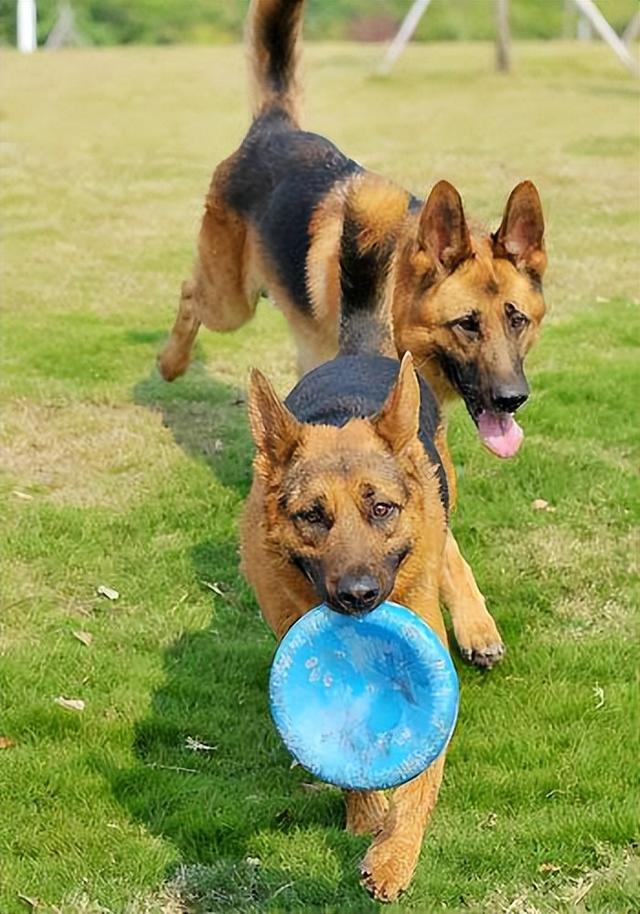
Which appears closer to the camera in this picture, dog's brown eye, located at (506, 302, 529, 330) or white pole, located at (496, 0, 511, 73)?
dog's brown eye, located at (506, 302, 529, 330)

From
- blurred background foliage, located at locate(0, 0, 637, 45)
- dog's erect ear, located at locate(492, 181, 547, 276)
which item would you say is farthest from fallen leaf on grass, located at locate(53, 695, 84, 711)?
blurred background foliage, located at locate(0, 0, 637, 45)

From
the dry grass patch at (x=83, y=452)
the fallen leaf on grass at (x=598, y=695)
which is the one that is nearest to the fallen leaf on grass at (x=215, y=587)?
the dry grass patch at (x=83, y=452)

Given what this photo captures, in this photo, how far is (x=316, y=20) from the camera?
60.3m

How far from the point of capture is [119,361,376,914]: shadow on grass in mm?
4074

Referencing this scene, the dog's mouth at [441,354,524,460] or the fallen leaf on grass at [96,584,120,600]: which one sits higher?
the dog's mouth at [441,354,524,460]

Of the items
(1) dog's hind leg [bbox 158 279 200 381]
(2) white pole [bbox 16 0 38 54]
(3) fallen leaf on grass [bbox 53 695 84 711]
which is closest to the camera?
(3) fallen leaf on grass [bbox 53 695 84 711]

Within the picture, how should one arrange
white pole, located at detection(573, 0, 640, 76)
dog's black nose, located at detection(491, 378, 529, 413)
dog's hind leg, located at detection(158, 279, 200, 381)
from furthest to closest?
white pole, located at detection(573, 0, 640, 76)
dog's hind leg, located at detection(158, 279, 200, 381)
dog's black nose, located at detection(491, 378, 529, 413)

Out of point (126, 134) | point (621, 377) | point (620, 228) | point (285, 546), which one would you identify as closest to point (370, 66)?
point (126, 134)

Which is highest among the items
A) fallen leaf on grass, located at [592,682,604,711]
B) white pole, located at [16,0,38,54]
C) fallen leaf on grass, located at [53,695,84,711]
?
fallen leaf on grass, located at [592,682,604,711]

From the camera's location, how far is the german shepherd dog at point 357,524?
3.73 meters

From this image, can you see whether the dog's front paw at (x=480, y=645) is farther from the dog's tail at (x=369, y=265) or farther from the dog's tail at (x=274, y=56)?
the dog's tail at (x=274, y=56)

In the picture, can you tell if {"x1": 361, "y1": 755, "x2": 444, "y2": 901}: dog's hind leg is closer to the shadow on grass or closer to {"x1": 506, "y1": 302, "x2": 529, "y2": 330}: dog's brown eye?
the shadow on grass

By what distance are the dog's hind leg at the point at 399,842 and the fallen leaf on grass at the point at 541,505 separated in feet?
10.2

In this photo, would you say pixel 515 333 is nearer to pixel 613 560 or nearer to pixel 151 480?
pixel 613 560
